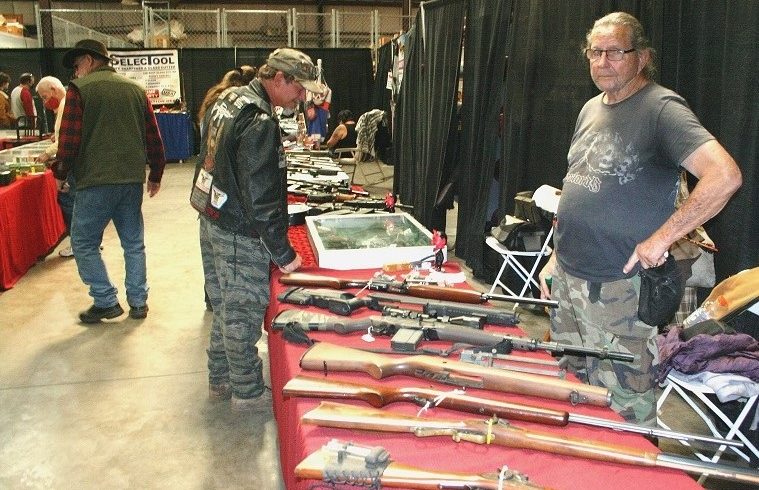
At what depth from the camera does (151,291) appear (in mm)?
5496

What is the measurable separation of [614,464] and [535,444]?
7.2 inches

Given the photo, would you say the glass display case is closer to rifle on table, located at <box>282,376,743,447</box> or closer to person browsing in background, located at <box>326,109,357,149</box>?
rifle on table, located at <box>282,376,743,447</box>

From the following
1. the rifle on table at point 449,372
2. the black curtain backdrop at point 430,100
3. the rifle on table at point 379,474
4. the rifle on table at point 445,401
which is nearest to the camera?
the rifle on table at point 379,474

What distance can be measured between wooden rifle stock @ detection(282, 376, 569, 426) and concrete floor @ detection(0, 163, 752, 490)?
3.96ft

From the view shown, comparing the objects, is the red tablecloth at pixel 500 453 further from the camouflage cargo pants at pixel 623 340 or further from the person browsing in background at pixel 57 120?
the person browsing in background at pixel 57 120

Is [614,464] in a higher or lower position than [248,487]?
higher

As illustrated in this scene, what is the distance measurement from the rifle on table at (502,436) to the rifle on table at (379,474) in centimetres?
14

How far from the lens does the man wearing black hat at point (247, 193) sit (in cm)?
271

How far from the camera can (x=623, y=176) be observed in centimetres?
221

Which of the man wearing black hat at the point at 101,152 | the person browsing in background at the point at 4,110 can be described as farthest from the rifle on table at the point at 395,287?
the person browsing in background at the point at 4,110

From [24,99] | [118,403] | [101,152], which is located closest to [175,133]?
[24,99]

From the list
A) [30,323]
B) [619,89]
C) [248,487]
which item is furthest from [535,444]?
[30,323]

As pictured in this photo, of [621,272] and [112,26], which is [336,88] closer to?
[112,26]

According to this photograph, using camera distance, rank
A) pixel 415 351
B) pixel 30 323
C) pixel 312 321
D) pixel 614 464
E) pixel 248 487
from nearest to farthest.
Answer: pixel 614 464, pixel 415 351, pixel 312 321, pixel 248 487, pixel 30 323
